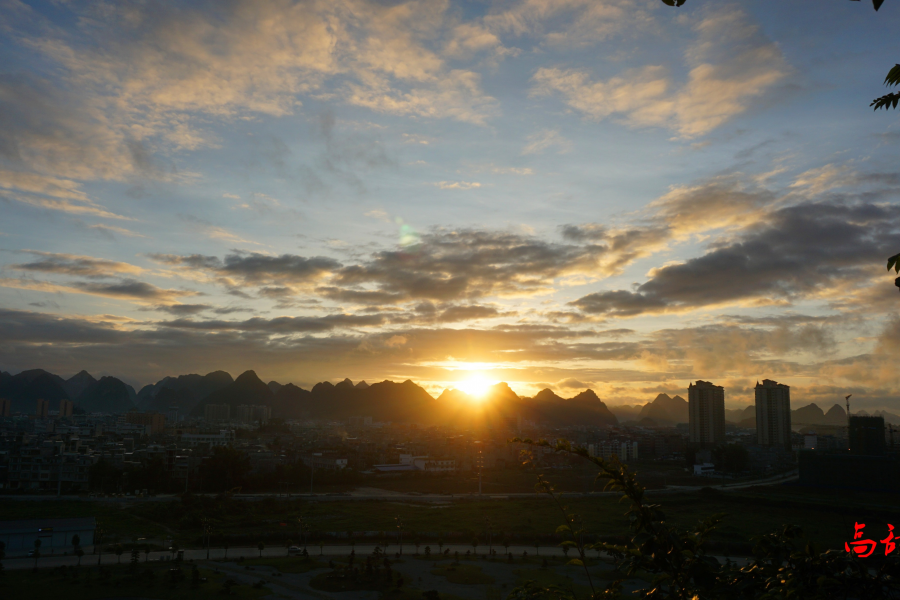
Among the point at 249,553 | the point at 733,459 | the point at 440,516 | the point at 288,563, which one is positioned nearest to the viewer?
the point at 288,563

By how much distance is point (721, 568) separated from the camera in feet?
9.61

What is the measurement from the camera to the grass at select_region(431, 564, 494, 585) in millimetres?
24344

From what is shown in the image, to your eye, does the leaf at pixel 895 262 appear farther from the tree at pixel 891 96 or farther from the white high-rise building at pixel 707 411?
the white high-rise building at pixel 707 411

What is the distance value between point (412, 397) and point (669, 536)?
189 metres

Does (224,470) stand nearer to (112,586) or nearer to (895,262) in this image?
(112,586)

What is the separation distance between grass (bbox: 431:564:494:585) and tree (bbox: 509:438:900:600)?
78.2 feet

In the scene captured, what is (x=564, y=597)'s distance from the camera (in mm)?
2959

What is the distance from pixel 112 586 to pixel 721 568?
26.2m

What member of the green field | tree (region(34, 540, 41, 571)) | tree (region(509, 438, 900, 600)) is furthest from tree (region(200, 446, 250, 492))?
tree (region(509, 438, 900, 600))

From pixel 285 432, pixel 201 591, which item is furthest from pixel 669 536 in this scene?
pixel 285 432

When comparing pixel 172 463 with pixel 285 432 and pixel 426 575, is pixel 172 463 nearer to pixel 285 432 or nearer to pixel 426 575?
pixel 426 575

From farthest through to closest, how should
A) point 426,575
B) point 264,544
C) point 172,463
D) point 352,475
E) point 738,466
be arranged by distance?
point 738,466 < point 352,475 < point 172,463 < point 264,544 < point 426,575

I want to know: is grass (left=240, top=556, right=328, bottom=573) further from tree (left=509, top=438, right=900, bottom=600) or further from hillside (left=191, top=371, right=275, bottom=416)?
hillside (left=191, top=371, right=275, bottom=416)

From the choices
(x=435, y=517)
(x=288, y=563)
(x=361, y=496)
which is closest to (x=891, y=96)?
(x=288, y=563)
